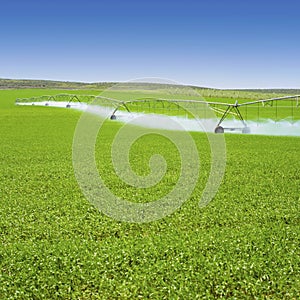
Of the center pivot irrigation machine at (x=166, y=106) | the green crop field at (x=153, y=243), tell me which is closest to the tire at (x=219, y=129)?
the center pivot irrigation machine at (x=166, y=106)

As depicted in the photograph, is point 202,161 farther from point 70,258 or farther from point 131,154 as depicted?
point 70,258

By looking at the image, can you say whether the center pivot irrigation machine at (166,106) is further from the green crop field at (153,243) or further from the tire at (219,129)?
the green crop field at (153,243)

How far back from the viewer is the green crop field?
597 cm

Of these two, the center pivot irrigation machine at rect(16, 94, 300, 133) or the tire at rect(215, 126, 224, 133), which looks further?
the center pivot irrigation machine at rect(16, 94, 300, 133)

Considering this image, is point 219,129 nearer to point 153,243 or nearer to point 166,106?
point 153,243

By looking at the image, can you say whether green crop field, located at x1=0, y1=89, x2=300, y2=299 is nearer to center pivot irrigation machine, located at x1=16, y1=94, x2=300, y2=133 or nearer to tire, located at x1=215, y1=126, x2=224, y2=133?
tire, located at x1=215, y1=126, x2=224, y2=133

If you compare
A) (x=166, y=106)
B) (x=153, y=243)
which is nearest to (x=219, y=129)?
(x=153, y=243)

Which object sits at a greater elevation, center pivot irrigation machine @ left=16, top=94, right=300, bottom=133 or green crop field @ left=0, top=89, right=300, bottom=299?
center pivot irrigation machine @ left=16, top=94, right=300, bottom=133

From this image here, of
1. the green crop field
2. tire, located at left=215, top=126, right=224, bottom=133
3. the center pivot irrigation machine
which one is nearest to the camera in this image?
the green crop field

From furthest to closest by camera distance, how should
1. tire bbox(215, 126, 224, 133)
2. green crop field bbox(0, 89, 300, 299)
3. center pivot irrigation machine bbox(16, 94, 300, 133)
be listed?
center pivot irrigation machine bbox(16, 94, 300, 133), tire bbox(215, 126, 224, 133), green crop field bbox(0, 89, 300, 299)

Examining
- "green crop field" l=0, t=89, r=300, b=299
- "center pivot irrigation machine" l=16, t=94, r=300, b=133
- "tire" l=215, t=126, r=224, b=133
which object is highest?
"center pivot irrigation machine" l=16, t=94, r=300, b=133

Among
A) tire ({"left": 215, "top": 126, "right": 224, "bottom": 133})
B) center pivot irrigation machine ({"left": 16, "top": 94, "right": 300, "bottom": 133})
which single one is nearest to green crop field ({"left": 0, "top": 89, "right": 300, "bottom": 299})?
tire ({"left": 215, "top": 126, "right": 224, "bottom": 133})

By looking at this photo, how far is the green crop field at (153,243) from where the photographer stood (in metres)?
5.97

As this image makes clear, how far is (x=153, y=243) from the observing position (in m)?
7.65
